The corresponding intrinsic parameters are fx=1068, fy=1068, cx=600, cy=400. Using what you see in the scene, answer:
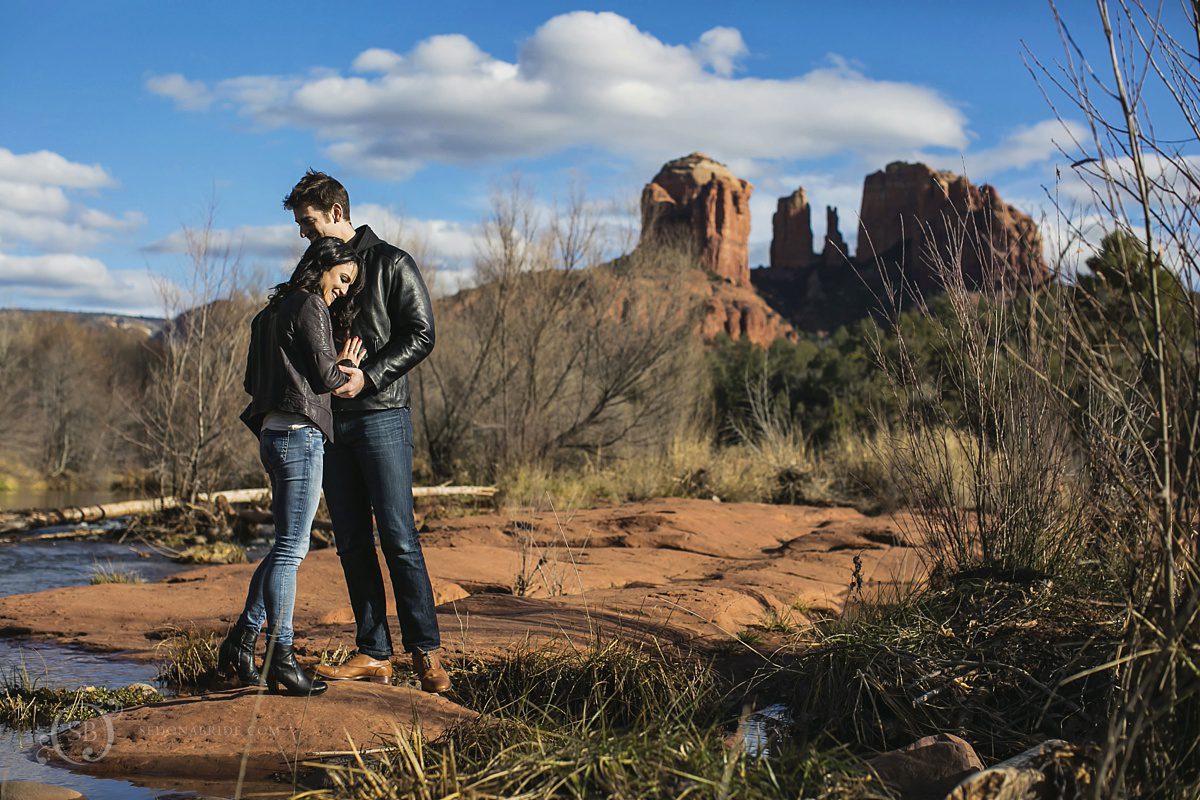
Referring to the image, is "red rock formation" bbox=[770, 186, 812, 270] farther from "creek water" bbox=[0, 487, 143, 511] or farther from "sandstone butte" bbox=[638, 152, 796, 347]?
"creek water" bbox=[0, 487, 143, 511]

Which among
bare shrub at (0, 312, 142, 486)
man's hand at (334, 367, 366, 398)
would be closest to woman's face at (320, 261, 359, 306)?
man's hand at (334, 367, 366, 398)

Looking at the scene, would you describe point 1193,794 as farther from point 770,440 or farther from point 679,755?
point 770,440

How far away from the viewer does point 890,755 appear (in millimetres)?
3320

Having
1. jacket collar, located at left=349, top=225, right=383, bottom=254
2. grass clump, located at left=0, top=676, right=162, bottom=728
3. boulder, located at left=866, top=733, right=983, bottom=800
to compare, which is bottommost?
grass clump, located at left=0, top=676, right=162, bottom=728

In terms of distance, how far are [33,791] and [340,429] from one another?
171 cm

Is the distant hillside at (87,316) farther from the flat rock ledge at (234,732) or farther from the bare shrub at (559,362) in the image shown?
the flat rock ledge at (234,732)

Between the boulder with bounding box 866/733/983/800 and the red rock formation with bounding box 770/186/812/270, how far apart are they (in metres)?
101

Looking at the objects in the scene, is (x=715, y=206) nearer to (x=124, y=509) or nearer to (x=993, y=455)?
(x=124, y=509)

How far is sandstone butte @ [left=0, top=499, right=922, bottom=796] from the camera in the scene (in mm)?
3945

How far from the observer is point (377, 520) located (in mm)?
4457

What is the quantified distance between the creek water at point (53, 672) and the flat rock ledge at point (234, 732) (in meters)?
0.11

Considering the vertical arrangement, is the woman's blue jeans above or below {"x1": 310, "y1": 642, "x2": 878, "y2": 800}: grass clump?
above

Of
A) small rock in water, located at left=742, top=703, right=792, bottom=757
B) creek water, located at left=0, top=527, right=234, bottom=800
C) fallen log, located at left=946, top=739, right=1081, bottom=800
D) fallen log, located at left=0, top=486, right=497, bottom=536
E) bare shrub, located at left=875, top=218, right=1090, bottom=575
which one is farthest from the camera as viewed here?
fallen log, located at left=0, top=486, right=497, bottom=536

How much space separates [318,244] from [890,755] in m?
2.91
